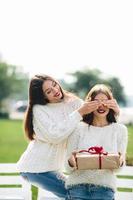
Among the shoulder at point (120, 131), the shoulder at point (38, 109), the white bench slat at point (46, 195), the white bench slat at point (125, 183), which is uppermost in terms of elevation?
the shoulder at point (38, 109)

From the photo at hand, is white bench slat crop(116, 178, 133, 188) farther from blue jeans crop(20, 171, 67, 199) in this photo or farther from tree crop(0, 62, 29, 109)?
tree crop(0, 62, 29, 109)

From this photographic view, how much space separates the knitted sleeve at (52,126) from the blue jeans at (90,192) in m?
0.39

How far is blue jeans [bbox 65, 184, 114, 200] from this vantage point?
4364mm

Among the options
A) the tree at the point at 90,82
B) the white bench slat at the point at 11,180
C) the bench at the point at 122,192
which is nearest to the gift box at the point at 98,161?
the bench at the point at 122,192

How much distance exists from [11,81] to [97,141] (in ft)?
201

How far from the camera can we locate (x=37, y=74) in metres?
4.81

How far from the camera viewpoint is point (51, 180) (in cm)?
484

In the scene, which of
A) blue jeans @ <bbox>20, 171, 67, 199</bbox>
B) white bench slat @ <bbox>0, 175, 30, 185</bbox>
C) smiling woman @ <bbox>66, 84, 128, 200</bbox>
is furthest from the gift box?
white bench slat @ <bbox>0, 175, 30, 185</bbox>

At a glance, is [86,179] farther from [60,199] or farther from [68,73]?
[68,73]

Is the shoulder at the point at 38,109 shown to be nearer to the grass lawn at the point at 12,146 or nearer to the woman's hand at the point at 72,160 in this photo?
the woman's hand at the point at 72,160

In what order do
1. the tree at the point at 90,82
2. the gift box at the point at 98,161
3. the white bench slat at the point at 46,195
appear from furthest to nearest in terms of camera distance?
the tree at the point at 90,82 < the white bench slat at the point at 46,195 < the gift box at the point at 98,161

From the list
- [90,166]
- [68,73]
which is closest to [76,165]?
[90,166]

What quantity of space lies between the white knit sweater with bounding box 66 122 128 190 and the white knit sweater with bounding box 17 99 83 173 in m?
0.11

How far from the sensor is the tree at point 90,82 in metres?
58.1
